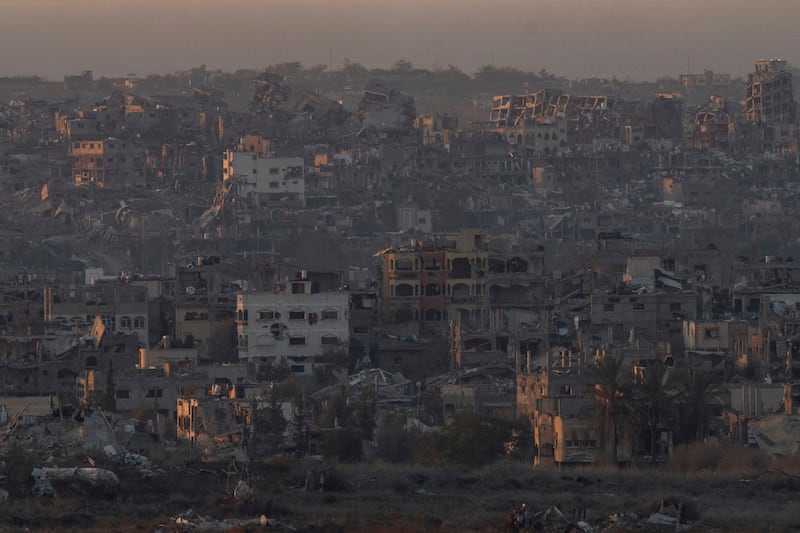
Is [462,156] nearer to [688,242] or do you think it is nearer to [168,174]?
[168,174]

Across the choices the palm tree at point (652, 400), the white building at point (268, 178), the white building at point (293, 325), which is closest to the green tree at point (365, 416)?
the palm tree at point (652, 400)

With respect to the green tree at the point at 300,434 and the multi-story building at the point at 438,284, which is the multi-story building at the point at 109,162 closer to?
the multi-story building at the point at 438,284

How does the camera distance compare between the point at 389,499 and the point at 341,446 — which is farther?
the point at 341,446

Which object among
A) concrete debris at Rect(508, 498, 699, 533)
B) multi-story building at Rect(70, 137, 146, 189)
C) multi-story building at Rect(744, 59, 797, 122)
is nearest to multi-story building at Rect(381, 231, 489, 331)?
concrete debris at Rect(508, 498, 699, 533)

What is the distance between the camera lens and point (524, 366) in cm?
4350

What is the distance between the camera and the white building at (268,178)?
268ft

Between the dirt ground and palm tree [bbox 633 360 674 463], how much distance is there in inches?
123

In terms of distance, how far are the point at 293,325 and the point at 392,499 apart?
18.9 meters

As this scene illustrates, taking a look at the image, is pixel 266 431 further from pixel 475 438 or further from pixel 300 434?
pixel 475 438

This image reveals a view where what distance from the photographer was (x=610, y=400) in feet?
114

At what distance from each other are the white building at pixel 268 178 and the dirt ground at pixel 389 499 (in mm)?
50113

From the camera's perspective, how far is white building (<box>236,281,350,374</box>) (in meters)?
47.8

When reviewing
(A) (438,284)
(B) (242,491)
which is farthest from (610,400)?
(A) (438,284)

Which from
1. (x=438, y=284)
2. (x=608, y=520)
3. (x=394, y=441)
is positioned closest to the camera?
(x=608, y=520)
